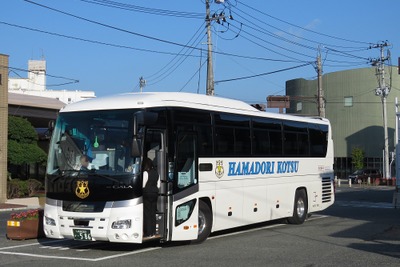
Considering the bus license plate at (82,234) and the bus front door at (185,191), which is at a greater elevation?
the bus front door at (185,191)

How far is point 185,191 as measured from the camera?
39.3 ft

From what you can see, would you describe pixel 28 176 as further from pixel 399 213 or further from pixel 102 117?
pixel 102 117

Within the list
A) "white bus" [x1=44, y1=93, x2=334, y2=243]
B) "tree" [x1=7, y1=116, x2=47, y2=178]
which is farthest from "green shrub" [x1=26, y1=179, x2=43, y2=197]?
"white bus" [x1=44, y1=93, x2=334, y2=243]

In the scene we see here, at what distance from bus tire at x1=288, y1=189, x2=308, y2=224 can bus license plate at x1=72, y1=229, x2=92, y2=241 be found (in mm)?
8087

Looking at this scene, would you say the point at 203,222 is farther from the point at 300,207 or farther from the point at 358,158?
the point at 358,158

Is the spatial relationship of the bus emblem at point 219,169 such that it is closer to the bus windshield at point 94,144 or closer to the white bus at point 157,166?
the white bus at point 157,166

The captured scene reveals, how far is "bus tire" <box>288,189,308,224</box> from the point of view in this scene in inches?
681

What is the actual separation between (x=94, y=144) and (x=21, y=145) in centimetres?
2198

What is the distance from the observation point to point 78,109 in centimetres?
1188

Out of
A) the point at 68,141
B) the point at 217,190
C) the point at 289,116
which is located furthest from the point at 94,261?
the point at 289,116

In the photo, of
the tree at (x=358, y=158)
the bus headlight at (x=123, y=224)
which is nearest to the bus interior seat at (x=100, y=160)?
the bus headlight at (x=123, y=224)

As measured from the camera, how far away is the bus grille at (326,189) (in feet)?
63.0

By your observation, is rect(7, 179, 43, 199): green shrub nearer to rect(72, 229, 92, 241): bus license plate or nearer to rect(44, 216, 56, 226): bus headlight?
rect(44, 216, 56, 226): bus headlight

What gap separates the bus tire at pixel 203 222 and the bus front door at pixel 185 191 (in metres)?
0.40
